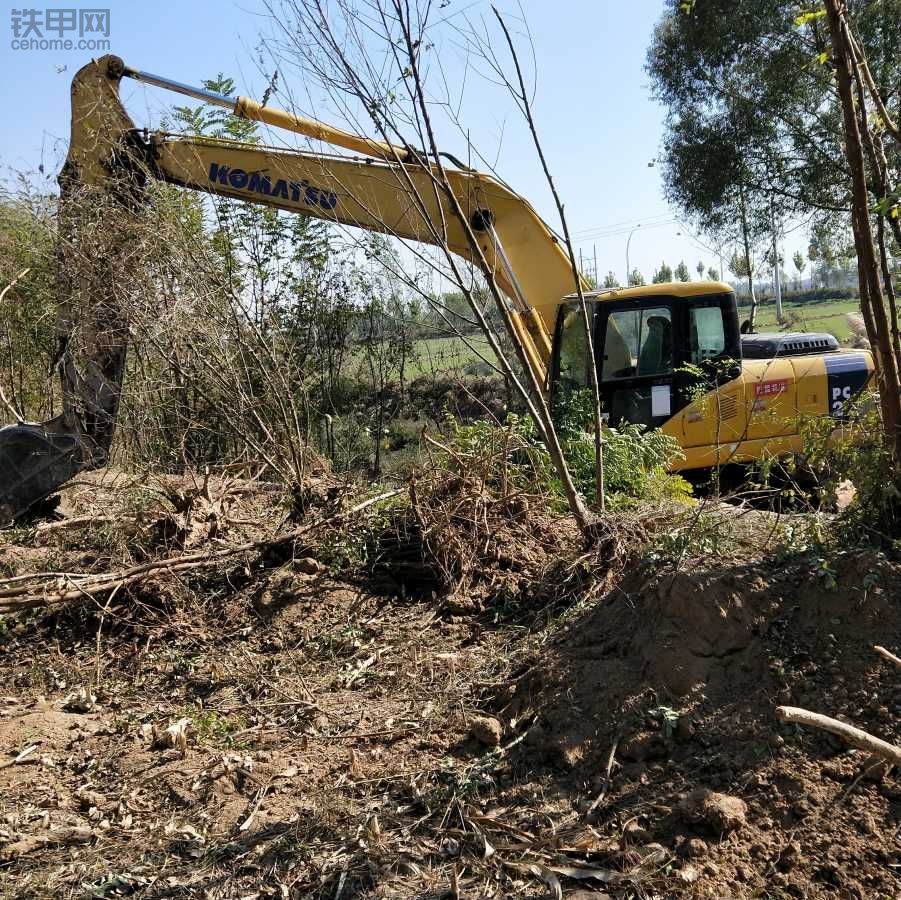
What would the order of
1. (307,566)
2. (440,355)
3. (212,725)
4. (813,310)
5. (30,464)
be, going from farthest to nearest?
(813,310) → (440,355) → (30,464) → (307,566) → (212,725)

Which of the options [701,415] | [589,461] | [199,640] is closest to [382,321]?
[701,415]

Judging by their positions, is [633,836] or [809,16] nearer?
[633,836]

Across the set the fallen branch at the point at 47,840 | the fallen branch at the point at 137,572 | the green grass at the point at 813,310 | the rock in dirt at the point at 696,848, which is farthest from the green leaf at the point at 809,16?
the green grass at the point at 813,310

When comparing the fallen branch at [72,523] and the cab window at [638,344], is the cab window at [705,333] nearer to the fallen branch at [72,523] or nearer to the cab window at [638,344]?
the cab window at [638,344]

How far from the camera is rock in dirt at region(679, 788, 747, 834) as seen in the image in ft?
9.82

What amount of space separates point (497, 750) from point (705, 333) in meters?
5.70

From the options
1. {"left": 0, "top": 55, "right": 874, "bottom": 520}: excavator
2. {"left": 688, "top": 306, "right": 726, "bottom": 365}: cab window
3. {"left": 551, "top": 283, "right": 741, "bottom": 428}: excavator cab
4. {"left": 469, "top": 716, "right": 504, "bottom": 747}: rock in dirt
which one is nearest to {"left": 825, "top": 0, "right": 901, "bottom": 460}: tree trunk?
{"left": 469, "top": 716, "right": 504, "bottom": 747}: rock in dirt

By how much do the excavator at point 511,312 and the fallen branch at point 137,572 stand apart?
82.2 inches

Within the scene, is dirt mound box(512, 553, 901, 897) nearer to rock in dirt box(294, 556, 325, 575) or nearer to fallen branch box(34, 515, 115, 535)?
rock in dirt box(294, 556, 325, 575)

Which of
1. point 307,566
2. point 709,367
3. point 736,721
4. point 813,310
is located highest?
point 813,310

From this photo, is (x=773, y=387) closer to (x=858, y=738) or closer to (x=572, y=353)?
(x=572, y=353)

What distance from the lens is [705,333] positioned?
8.46 m

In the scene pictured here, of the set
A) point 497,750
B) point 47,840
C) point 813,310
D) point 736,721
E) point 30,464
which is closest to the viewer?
point 736,721

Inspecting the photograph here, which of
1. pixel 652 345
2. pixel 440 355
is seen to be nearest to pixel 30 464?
pixel 652 345
